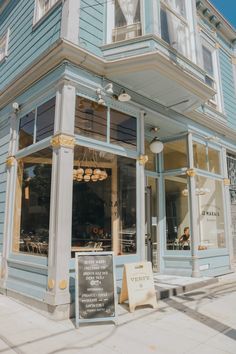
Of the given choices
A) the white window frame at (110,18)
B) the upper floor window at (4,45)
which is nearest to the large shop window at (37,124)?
the white window frame at (110,18)

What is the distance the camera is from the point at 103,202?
5992mm

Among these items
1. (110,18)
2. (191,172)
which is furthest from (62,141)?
(191,172)

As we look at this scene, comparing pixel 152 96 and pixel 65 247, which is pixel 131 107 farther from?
pixel 65 247

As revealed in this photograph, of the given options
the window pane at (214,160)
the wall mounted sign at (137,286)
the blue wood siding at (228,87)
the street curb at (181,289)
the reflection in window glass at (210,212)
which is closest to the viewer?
the wall mounted sign at (137,286)

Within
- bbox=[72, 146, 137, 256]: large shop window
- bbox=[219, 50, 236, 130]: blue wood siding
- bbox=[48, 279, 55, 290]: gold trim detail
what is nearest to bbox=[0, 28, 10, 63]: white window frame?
bbox=[72, 146, 137, 256]: large shop window

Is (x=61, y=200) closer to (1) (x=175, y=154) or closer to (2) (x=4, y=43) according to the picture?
(1) (x=175, y=154)

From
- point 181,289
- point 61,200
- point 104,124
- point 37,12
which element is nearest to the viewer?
point 61,200

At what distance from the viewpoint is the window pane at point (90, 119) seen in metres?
5.45

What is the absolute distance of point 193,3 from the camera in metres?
7.66

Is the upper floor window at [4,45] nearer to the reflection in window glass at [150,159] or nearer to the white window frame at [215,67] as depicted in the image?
the reflection in window glass at [150,159]

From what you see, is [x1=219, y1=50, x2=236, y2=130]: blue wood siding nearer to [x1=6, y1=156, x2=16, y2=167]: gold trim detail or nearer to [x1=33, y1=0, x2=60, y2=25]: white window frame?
[x1=33, y1=0, x2=60, y2=25]: white window frame

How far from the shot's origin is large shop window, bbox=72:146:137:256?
5.36 metres

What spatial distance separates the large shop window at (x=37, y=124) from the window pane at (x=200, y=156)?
14.3 ft

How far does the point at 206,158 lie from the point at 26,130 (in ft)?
16.9
